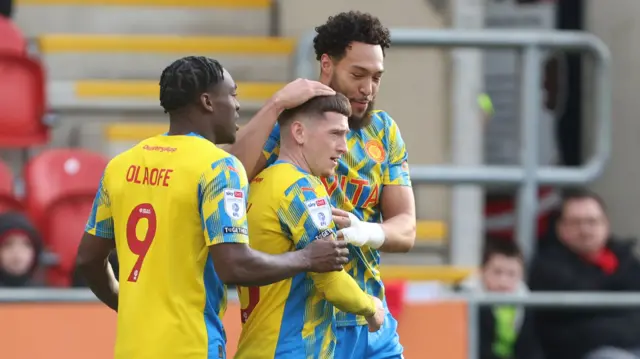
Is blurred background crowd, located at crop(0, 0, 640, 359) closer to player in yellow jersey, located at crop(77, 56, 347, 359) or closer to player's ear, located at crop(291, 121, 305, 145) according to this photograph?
player's ear, located at crop(291, 121, 305, 145)

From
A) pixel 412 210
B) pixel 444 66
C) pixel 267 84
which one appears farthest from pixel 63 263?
pixel 412 210

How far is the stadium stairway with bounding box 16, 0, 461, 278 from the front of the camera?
931cm

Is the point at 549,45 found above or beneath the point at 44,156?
above

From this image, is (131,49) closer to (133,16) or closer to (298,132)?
(133,16)

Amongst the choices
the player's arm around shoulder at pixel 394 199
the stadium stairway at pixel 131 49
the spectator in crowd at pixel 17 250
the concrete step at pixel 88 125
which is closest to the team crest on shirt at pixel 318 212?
the player's arm around shoulder at pixel 394 199

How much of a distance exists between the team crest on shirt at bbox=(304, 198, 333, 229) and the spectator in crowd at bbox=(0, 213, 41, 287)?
360 cm

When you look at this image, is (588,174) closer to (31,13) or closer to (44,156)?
(44,156)

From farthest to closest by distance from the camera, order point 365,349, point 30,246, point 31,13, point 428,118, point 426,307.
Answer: point 31,13, point 428,118, point 30,246, point 426,307, point 365,349

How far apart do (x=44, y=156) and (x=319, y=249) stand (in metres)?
4.99

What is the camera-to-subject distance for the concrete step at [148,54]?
378 inches

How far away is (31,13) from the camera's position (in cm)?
1003

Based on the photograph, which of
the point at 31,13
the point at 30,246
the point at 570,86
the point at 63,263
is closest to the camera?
the point at 30,246

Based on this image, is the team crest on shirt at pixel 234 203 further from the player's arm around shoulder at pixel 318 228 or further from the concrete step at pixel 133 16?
the concrete step at pixel 133 16

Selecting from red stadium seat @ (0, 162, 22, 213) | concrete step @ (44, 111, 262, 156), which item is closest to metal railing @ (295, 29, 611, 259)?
red stadium seat @ (0, 162, 22, 213)
